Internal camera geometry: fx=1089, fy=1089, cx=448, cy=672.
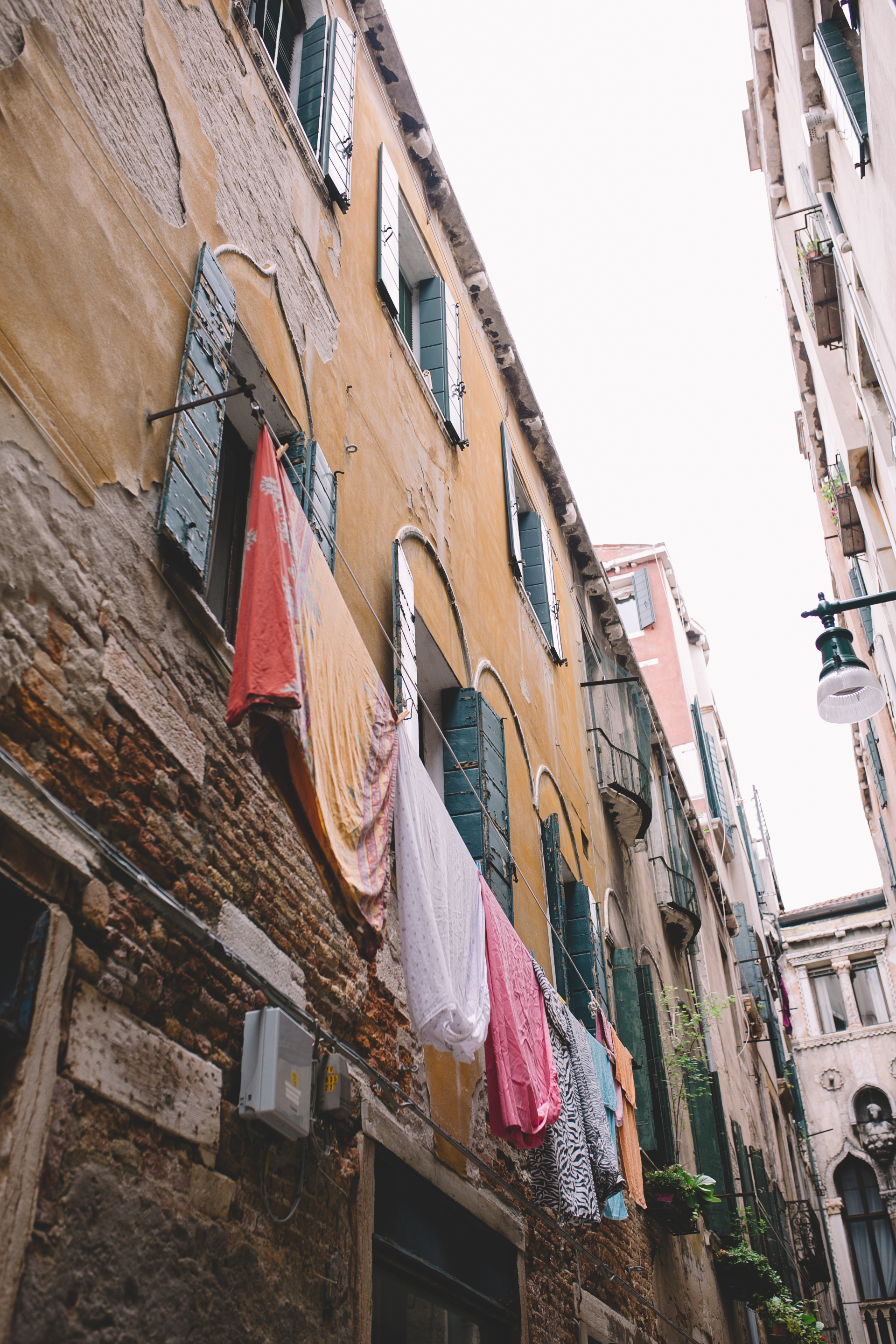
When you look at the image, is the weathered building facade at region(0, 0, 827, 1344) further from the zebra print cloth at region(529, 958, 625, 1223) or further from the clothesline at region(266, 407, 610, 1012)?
the zebra print cloth at region(529, 958, 625, 1223)

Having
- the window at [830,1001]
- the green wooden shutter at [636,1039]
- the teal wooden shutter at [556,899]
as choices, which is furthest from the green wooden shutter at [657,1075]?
the window at [830,1001]

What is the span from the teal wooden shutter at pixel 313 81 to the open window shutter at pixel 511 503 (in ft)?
13.8

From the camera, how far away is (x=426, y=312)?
30.0 ft

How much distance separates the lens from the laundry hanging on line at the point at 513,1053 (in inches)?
203

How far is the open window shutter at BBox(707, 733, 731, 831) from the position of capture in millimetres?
23516

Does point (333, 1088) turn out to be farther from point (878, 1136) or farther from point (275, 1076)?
point (878, 1136)

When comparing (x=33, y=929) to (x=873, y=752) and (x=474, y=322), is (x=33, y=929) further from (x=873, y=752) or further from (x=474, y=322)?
(x=873, y=752)

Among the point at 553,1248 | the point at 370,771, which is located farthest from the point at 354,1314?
the point at 553,1248

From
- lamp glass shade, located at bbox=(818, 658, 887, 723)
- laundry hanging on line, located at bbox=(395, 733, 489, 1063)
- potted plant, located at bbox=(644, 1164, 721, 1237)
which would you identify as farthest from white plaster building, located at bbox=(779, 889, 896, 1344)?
laundry hanging on line, located at bbox=(395, 733, 489, 1063)

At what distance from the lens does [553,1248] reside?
23.7ft

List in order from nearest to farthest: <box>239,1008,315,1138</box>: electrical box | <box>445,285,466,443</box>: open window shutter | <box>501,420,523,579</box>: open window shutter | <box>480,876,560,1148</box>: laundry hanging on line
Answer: <box>239,1008,315,1138</box>: electrical box < <box>480,876,560,1148</box>: laundry hanging on line < <box>445,285,466,443</box>: open window shutter < <box>501,420,523,579</box>: open window shutter

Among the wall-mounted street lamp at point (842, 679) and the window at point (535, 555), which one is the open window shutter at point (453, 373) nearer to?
the window at point (535, 555)

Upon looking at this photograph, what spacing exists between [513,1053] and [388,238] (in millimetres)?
5513

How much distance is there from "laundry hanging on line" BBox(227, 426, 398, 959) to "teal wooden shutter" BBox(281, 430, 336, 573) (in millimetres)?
992
